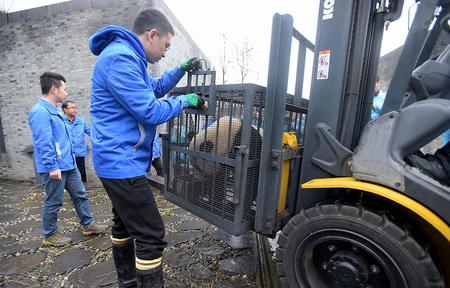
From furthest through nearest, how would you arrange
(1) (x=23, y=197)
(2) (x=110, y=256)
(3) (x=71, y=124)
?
1. (1) (x=23, y=197)
2. (3) (x=71, y=124)
3. (2) (x=110, y=256)

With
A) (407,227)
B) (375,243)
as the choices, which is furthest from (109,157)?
Answer: (407,227)

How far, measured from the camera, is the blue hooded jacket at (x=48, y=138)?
323cm

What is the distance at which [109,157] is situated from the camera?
1.89 meters

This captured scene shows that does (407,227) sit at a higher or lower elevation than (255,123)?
lower

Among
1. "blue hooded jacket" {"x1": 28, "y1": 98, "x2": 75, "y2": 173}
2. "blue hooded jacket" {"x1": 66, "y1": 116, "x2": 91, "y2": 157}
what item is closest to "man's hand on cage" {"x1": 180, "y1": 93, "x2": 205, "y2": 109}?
"blue hooded jacket" {"x1": 28, "y1": 98, "x2": 75, "y2": 173}

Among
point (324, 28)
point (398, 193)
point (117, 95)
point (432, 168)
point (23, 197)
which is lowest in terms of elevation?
point (23, 197)

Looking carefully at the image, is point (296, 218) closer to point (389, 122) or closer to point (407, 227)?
point (407, 227)

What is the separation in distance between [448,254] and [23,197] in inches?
299

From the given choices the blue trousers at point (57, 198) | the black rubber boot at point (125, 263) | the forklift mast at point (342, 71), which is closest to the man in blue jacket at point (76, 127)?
the blue trousers at point (57, 198)

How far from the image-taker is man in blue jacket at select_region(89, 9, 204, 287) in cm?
181

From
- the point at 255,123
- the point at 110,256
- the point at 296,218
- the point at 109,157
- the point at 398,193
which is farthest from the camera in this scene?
the point at 110,256

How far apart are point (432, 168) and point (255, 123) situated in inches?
51.0

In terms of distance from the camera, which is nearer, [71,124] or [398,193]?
[398,193]

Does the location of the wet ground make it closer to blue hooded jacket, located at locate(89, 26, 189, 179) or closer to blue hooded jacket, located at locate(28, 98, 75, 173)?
blue hooded jacket, located at locate(28, 98, 75, 173)
